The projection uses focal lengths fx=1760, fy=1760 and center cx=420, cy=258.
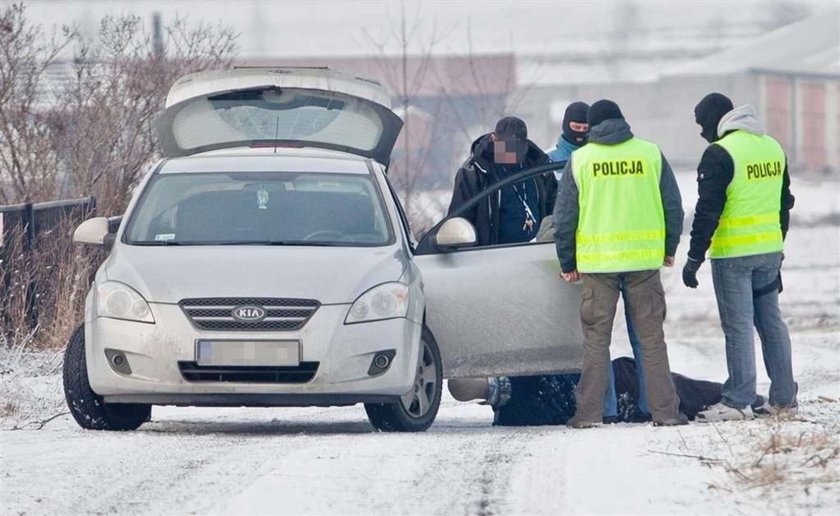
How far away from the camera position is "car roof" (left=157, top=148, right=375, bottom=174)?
1037cm

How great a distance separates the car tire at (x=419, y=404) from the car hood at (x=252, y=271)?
1.78 ft

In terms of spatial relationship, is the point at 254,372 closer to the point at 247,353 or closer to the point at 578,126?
the point at 247,353

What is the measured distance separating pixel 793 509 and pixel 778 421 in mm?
2218

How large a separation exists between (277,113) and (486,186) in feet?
4.91

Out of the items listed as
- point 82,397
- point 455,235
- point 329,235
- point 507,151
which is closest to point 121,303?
point 82,397

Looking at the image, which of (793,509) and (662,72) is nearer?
(793,509)

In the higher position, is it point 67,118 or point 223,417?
point 67,118

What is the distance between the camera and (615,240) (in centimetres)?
954

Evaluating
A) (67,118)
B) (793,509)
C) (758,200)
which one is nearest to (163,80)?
(67,118)

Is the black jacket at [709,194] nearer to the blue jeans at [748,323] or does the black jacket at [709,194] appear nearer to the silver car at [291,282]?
the blue jeans at [748,323]

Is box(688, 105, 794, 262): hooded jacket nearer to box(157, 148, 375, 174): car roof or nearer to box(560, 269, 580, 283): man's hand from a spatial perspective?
box(560, 269, 580, 283): man's hand

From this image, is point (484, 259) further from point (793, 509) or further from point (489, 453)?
point (793, 509)

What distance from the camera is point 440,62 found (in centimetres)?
7781

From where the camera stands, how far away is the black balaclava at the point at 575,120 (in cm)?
1116
